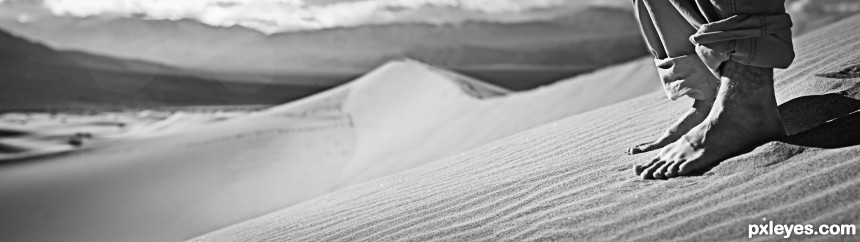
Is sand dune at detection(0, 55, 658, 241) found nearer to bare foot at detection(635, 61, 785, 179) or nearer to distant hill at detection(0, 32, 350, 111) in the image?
bare foot at detection(635, 61, 785, 179)

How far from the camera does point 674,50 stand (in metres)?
2.41

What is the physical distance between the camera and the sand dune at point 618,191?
1794 millimetres

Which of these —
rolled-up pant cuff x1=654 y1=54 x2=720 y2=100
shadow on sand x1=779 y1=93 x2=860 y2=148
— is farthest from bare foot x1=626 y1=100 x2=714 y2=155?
shadow on sand x1=779 y1=93 x2=860 y2=148

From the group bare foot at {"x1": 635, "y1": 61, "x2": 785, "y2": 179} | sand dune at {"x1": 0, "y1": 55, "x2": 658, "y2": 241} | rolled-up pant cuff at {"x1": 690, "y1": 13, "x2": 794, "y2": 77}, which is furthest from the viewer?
sand dune at {"x1": 0, "y1": 55, "x2": 658, "y2": 241}

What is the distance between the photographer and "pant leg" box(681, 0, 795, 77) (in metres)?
2.01

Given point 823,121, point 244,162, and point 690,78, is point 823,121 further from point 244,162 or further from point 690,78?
point 244,162

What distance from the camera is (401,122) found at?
12.8m

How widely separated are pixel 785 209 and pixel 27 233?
7.63m

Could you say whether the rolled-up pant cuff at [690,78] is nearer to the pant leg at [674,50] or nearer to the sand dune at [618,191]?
the pant leg at [674,50]

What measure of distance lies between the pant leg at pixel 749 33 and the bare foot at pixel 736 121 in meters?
0.07

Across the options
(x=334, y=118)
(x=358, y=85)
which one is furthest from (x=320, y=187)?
(x=358, y=85)

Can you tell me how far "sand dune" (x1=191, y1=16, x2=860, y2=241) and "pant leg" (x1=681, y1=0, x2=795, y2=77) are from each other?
27cm

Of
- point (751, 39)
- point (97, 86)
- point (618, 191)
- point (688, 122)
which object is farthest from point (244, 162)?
point (97, 86)

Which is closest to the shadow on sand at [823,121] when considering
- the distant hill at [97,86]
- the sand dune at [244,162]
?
the sand dune at [244,162]
